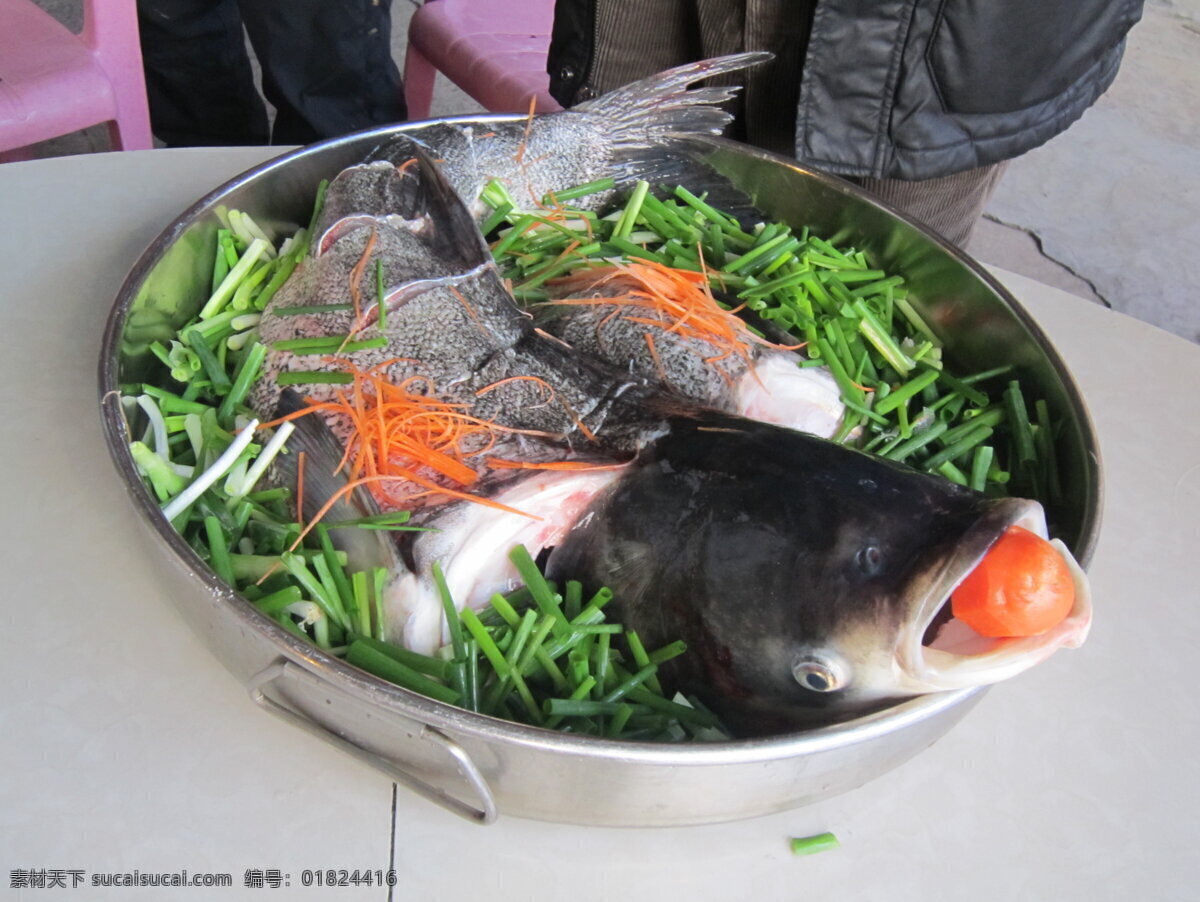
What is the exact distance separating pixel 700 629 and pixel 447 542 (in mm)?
235

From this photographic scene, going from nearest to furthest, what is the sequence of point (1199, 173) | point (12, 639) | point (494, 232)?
point (12, 639) < point (494, 232) < point (1199, 173)

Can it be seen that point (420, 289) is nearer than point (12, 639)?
No

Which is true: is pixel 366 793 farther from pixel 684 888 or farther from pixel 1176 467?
pixel 1176 467

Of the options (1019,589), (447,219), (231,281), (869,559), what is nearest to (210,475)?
(231,281)

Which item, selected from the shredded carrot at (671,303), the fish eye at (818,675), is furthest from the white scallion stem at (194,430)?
the fish eye at (818,675)

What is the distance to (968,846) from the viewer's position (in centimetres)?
80

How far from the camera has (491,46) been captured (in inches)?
86.3

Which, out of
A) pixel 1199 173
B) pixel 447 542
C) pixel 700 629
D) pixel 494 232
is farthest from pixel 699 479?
pixel 1199 173

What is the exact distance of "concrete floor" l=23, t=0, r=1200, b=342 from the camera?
2.96 meters

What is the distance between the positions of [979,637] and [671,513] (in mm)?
262

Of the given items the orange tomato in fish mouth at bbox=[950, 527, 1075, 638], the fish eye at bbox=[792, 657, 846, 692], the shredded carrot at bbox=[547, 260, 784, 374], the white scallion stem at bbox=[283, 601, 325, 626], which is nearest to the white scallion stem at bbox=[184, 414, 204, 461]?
the white scallion stem at bbox=[283, 601, 325, 626]

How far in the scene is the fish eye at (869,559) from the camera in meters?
0.72

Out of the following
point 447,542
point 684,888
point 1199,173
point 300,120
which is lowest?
point 1199,173

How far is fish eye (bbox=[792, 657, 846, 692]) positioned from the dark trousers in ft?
6.85
